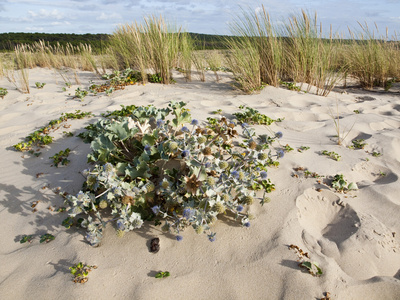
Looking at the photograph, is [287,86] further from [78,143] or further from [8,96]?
[8,96]

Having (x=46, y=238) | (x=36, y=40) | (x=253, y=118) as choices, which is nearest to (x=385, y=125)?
(x=253, y=118)

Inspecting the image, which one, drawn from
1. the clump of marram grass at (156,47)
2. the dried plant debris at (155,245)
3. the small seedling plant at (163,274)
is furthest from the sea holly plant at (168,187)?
the clump of marram grass at (156,47)

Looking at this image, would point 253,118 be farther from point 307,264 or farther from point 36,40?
point 36,40

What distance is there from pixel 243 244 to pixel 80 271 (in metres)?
1.05

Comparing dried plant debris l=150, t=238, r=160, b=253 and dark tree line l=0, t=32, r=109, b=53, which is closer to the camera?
dried plant debris l=150, t=238, r=160, b=253

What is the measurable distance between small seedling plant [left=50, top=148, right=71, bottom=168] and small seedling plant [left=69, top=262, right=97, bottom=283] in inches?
48.6

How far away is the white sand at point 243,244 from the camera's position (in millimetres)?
1662

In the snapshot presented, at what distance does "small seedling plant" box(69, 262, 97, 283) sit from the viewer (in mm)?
1694

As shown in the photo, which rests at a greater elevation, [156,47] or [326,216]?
[156,47]

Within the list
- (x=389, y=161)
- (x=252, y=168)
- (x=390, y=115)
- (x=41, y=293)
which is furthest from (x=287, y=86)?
(x=41, y=293)

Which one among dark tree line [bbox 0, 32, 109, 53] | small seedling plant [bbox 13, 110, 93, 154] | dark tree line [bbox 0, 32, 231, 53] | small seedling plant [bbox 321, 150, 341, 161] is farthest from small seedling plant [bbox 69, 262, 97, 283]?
dark tree line [bbox 0, 32, 109, 53]

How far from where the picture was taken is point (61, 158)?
2805 millimetres

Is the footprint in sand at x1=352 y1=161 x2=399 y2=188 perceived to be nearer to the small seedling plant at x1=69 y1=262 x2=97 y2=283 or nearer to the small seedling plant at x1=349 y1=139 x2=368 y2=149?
the small seedling plant at x1=349 y1=139 x2=368 y2=149

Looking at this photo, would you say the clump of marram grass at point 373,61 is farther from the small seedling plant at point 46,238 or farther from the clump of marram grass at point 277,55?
the small seedling plant at point 46,238
